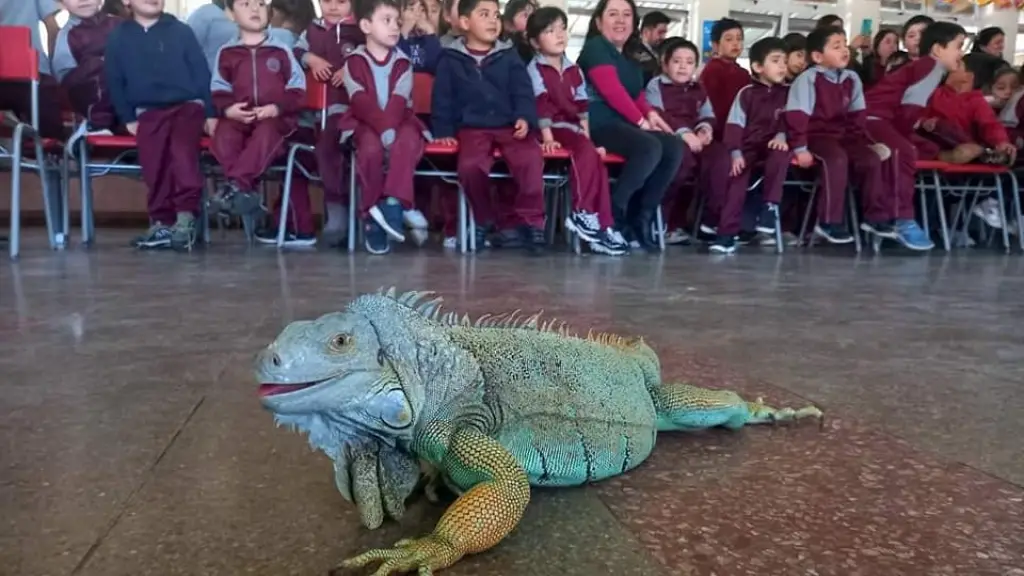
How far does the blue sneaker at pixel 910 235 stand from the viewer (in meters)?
7.98

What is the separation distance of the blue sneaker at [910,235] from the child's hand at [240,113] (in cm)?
585

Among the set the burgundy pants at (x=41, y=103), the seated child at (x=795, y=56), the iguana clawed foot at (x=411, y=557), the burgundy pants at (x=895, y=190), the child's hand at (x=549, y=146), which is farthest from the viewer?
the seated child at (x=795, y=56)

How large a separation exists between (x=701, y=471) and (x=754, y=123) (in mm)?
6803

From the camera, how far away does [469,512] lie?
4.27 feet

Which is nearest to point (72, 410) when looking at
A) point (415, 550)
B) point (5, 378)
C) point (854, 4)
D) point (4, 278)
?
point (5, 378)

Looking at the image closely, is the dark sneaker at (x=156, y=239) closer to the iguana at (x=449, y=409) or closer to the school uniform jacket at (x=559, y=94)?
the school uniform jacket at (x=559, y=94)

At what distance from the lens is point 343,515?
1.48 meters

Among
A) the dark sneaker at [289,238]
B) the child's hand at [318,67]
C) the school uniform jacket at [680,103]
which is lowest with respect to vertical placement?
the dark sneaker at [289,238]

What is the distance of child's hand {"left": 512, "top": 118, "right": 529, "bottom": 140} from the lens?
6.90 m

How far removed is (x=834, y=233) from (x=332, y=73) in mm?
4871

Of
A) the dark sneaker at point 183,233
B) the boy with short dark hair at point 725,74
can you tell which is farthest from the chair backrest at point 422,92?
the boy with short dark hair at point 725,74

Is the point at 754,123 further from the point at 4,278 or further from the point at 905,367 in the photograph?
the point at 4,278

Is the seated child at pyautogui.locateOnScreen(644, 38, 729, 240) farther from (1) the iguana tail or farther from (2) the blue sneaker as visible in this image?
(1) the iguana tail

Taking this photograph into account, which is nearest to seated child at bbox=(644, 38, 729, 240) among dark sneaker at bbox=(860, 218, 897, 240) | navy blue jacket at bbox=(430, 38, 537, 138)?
dark sneaker at bbox=(860, 218, 897, 240)
